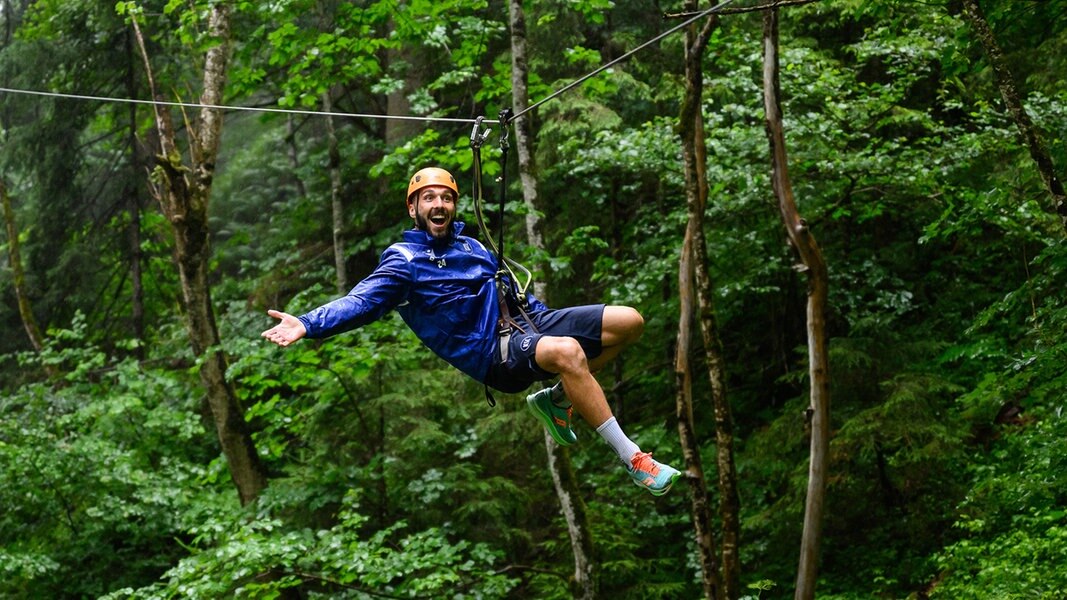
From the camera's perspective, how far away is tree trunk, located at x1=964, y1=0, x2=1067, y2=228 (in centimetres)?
640

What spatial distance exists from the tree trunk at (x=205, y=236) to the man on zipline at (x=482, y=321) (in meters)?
5.22

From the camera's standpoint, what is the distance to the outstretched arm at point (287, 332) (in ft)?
13.9

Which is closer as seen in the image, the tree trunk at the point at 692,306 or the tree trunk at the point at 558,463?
the tree trunk at the point at 692,306

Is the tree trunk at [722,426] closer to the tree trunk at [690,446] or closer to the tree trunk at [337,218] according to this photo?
the tree trunk at [690,446]

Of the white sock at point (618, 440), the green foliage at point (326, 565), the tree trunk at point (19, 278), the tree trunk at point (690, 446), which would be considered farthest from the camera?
the tree trunk at point (19, 278)

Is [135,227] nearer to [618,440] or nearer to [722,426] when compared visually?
[722,426]

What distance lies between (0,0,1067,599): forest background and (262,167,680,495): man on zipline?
192 centimetres

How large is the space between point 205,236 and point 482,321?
609 centimetres

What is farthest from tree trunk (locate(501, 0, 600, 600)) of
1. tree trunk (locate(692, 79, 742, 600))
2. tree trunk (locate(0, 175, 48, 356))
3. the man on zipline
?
tree trunk (locate(0, 175, 48, 356))

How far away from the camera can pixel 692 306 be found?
828 centimetres

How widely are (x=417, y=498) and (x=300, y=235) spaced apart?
6.31m

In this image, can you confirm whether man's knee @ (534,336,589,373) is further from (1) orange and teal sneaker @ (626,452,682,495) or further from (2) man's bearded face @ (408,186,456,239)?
(2) man's bearded face @ (408,186,456,239)

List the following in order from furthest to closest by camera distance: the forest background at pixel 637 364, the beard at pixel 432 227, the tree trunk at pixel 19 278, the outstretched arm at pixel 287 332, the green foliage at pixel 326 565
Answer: the tree trunk at pixel 19 278, the forest background at pixel 637 364, the green foliage at pixel 326 565, the beard at pixel 432 227, the outstretched arm at pixel 287 332

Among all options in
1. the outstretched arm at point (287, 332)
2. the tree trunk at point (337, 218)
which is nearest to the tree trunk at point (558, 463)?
the tree trunk at point (337, 218)
